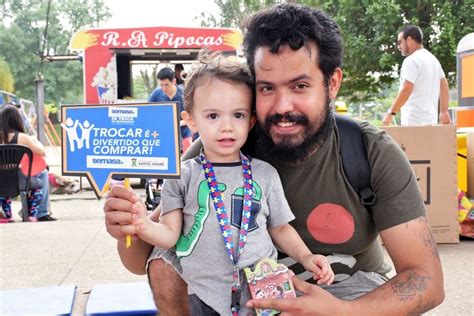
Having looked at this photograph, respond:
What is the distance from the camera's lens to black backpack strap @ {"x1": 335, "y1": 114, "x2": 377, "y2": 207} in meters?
2.10

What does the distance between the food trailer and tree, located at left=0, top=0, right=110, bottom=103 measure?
126 feet

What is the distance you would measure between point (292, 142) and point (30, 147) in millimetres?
5377

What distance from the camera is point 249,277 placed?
192 centimetres

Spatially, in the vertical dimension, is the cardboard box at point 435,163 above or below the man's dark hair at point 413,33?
below

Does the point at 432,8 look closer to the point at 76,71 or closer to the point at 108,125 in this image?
the point at 108,125

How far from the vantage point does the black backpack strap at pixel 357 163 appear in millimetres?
2101

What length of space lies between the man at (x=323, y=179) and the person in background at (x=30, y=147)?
4.96 metres

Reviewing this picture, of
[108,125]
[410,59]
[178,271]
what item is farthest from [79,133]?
[410,59]

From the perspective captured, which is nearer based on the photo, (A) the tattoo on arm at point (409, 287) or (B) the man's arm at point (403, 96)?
(A) the tattoo on arm at point (409, 287)

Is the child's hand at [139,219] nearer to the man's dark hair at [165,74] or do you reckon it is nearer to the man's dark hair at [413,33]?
the man's dark hair at [413,33]

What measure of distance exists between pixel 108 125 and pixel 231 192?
19.2 inches

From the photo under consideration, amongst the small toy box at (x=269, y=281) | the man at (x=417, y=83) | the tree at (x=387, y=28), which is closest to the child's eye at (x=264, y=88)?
the small toy box at (x=269, y=281)

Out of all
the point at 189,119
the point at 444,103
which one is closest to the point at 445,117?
the point at 444,103

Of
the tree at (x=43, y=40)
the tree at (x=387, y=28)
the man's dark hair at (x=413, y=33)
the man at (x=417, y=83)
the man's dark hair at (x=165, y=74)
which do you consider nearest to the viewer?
the man at (x=417, y=83)
